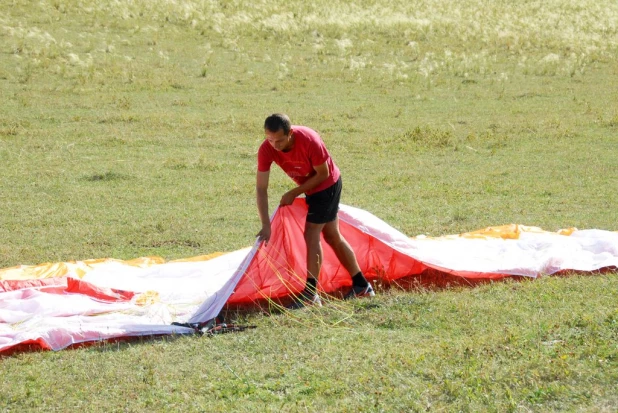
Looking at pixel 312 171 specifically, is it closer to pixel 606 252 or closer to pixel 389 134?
pixel 606 252

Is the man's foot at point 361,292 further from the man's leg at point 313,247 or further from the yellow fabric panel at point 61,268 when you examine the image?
the yellow fabric panel at point 61,268

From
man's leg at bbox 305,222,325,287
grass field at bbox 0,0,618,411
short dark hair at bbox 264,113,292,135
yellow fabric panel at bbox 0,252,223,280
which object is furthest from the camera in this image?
yellow fabric panel at bbox 0,252,223,280

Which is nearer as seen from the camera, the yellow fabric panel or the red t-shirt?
the red t-shirt

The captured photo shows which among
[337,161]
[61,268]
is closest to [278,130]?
[61,268]

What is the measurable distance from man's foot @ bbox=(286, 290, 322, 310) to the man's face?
128 centimetres

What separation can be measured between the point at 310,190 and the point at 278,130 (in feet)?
2.32

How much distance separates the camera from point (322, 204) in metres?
Answer: 7.51

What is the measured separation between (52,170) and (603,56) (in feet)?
63.0

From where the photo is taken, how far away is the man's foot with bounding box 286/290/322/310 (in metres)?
7.45

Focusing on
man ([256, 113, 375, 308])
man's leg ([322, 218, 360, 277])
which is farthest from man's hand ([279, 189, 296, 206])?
man's leg ([322, 218, 360, 277])

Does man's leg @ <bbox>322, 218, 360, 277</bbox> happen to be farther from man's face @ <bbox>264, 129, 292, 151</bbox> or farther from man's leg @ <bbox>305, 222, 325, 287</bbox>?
man's face @ <bbox>264, 129, 292, 151</bbox>

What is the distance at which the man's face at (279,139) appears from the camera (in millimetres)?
7016

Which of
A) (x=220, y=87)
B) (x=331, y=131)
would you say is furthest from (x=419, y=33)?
(x=331, y=131)

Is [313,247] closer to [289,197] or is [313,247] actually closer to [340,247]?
[340,247]
